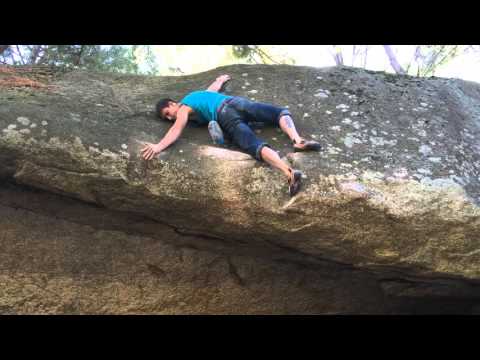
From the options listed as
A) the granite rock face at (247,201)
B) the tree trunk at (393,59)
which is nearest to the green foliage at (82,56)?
the granite rock face at (247,201)

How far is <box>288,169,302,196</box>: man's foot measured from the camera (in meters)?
4.26

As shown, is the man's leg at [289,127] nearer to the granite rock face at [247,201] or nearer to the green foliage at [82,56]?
the granite rock face at [247,201]

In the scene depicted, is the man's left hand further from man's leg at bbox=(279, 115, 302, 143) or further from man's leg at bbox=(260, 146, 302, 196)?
man's leg at bbox=(279, 115, 302, 143)

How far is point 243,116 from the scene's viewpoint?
4840mm

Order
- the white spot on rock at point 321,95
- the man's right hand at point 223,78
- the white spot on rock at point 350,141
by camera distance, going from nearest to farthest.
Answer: the white spot on rock at point 350,141, the white spot on rock at point 321,95, the man's right hand at point 223,78

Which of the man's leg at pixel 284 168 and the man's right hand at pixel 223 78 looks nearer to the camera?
the man's leg at pixel 284 168

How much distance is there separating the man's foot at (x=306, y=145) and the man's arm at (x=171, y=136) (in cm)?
107

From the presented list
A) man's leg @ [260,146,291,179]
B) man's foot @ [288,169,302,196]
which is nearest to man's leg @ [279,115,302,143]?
man's leg @ [260,146,291,179]

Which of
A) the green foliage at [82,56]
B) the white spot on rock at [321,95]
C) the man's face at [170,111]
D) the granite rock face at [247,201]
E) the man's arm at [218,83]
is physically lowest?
the granite rock face at [247,201]

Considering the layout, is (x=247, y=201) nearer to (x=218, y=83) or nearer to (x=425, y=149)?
(x=218, y=83)

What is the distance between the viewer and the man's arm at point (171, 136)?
14.7ft

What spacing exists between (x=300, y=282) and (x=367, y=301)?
810mm

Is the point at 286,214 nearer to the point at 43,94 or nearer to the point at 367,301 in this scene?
the point at 367,301

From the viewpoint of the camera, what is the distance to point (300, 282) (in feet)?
17.4
